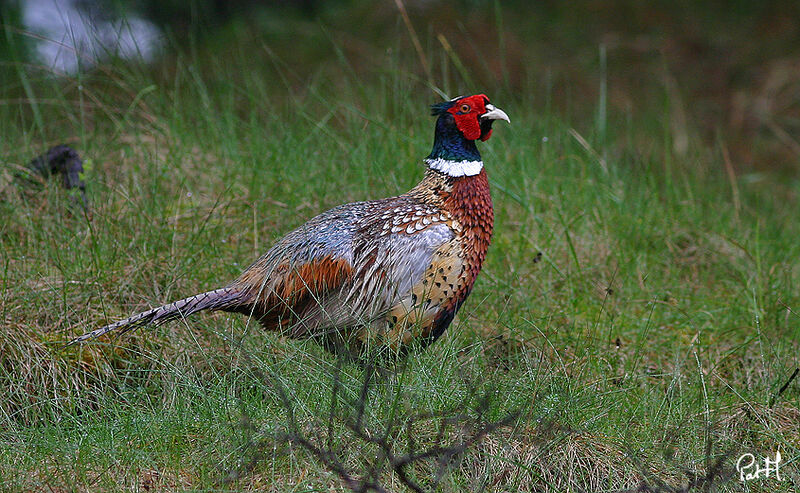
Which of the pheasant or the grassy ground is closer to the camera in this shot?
the grassy ground

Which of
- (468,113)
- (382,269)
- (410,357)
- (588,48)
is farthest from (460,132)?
(588,48)

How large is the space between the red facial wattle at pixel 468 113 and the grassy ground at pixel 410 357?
753mm

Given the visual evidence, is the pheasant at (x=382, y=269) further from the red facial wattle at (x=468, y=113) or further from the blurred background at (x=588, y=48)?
the blurred background at (x=588, y=48)

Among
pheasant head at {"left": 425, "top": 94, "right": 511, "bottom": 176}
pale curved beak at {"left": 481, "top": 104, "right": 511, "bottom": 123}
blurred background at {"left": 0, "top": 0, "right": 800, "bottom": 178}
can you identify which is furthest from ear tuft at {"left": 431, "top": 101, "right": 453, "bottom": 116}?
blurred background at {"left": 0, "top": 0, "right": 800, "bottom": 178}

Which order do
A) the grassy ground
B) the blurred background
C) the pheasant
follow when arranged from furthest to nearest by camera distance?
the blurred background → the pheasant → the grassy ground

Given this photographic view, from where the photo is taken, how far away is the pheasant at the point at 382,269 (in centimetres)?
320

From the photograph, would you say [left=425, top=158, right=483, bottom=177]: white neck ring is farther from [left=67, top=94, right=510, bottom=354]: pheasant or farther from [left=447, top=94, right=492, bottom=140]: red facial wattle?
[left=447, top=94, right=492, bottom=140]: red facial wattle

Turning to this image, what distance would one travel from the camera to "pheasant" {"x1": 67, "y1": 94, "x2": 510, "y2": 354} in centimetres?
320

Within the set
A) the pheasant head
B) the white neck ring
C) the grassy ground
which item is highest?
the pheasant head

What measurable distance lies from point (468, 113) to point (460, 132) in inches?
3.0

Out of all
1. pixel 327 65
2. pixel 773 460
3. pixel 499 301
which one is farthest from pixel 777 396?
pixel 327 65

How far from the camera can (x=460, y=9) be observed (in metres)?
7.78

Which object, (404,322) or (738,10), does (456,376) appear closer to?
(404,322)

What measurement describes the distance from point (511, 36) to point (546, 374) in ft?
16.7
